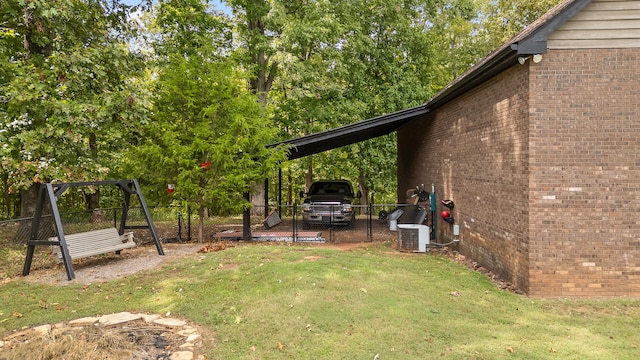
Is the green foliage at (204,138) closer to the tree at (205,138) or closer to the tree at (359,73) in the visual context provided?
the tree at (205,138)

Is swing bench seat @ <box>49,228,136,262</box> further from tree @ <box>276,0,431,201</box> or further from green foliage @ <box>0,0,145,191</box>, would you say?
tree @ <box>276,0,431,201</box>

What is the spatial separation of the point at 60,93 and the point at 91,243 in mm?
4514

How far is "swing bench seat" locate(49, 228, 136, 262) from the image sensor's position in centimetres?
796

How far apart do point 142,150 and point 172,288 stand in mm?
5011

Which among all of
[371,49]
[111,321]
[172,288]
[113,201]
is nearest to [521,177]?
[172,288]

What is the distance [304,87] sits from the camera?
18.9 m

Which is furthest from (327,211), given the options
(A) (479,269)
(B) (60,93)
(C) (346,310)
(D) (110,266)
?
(B) (60,93)

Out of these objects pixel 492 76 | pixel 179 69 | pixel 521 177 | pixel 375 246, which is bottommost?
pixel 375 246

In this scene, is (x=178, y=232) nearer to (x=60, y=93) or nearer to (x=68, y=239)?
(x=68, y=239)

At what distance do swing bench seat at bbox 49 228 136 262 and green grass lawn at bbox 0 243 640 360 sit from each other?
97 centimetres

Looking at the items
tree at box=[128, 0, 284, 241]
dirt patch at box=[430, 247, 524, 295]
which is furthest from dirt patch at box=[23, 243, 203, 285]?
dirt patch at box=[430, 247, 524, 295]

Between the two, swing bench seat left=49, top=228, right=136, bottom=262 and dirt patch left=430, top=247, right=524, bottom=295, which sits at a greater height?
swing bench seat left=49, top=228, right=136, bottom=262

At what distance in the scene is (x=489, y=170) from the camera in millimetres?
7965

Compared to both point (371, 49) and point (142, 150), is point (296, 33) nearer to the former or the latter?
point (371, 49)
